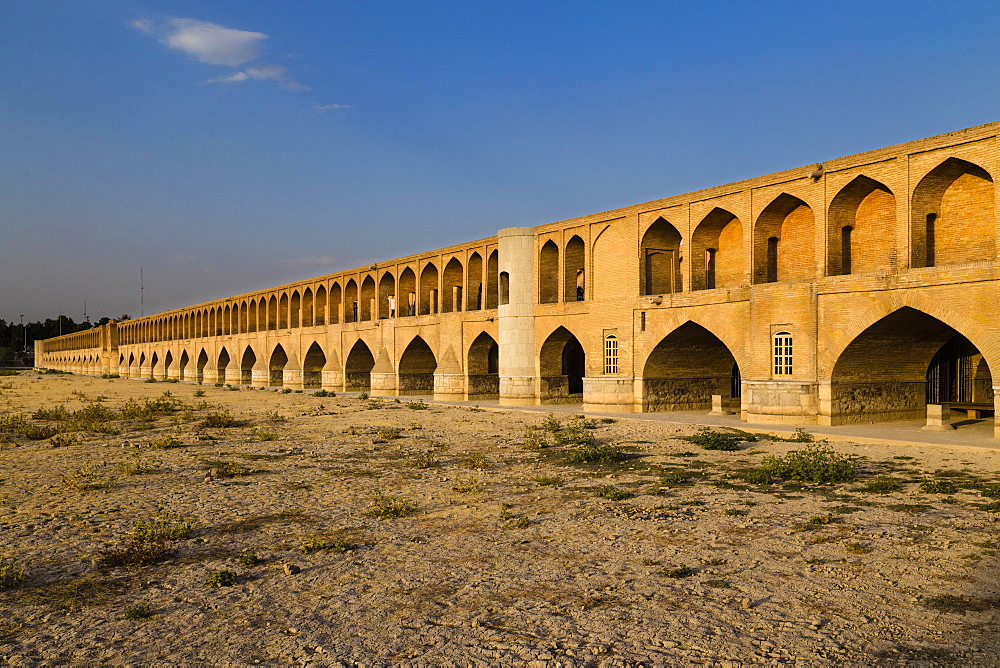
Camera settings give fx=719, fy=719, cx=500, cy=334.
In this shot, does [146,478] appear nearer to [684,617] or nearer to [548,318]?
[684,617]

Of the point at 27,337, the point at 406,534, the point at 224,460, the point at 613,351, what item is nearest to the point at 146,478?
the point at 224,460

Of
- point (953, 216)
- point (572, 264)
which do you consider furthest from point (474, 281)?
point (953, 216)

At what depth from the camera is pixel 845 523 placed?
8117 mm

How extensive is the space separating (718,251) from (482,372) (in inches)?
439

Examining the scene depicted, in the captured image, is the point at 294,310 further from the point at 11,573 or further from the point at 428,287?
the point at 11,573

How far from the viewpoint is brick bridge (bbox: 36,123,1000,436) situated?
51.8ft

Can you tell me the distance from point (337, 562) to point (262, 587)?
33.6 inches

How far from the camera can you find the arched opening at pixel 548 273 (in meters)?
25.2

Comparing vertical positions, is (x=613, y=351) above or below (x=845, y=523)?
above

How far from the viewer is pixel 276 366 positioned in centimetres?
4547

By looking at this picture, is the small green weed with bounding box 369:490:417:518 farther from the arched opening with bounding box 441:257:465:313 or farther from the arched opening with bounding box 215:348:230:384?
the arched opening with bounding box 215:348:230:384

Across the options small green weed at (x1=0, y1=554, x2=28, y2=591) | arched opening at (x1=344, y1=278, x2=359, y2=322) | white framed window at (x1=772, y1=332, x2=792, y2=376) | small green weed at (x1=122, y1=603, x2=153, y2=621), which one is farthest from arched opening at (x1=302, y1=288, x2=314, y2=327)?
small green weed at (x1=122, y1=603, x2=153, y2=621)

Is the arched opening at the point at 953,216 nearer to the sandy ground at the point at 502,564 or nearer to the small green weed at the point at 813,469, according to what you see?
the sandy ground at the point at 502,564

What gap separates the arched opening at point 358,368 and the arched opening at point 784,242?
22.0 meters
